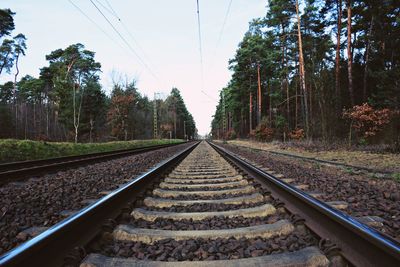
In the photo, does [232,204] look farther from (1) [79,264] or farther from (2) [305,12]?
(2) [305,12]

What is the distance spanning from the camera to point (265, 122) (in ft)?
96.2

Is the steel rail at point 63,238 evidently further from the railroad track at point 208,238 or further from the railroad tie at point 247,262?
the railroad tie at point 247,262

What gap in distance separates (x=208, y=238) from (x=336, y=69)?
20662 mm

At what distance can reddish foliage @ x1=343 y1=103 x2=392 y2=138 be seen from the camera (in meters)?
13.1

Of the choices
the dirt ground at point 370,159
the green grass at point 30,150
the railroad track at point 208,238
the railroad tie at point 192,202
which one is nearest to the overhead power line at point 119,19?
the green grass at point 30,150

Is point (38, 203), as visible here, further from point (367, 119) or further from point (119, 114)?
point (119, 114)

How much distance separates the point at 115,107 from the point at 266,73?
24.4 meters

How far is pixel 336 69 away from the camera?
64.2ft

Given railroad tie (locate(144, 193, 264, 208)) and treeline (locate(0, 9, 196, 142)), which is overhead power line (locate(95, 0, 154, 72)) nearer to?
railroad tie (locate(144, 193, 264, 208))

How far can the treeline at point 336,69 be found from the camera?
46.7 ft

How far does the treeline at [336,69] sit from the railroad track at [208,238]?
11.1 metres

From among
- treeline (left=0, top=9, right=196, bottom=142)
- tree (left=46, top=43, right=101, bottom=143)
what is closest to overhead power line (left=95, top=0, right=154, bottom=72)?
treeline (left=0, top=9, right=196, bottom=142)

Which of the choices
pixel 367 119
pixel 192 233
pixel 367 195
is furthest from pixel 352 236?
pixel 367 119

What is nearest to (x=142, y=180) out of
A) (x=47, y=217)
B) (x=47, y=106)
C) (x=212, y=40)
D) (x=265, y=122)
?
(x=47, y=217)
